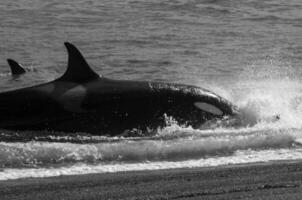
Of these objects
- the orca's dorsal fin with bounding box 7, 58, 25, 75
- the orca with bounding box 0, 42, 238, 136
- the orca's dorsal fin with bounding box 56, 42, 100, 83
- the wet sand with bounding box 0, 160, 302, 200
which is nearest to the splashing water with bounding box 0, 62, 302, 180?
the orca with bounding box 0, 42, 238, 136

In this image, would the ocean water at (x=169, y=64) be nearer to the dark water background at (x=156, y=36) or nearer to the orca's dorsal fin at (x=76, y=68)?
the dark water background at (x=156, y=36)

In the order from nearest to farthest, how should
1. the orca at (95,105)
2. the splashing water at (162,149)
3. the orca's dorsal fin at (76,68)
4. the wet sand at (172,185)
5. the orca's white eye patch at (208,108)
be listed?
1. the wet sand at (172,185)
2. the splashing water at (162,149)
3. the orca at (95,105)
4. the orca's dorsal fin at (76,68)
5. the orca's white eye patch at (208,108)

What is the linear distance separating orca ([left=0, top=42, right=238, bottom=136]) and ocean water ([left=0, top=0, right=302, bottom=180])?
28 centimetres

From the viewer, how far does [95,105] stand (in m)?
Result: 13.0

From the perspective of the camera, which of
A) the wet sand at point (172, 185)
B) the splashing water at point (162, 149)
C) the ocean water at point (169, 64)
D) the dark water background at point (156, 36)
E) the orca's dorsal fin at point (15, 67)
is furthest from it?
the dark water background at point (156, 36)

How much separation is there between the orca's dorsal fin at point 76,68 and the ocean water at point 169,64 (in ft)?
3.36

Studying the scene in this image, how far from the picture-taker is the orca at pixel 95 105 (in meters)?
12.7

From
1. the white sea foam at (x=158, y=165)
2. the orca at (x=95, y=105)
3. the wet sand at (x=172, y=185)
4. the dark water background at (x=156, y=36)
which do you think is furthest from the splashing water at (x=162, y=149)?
the dark water background at (x=156, y=36)

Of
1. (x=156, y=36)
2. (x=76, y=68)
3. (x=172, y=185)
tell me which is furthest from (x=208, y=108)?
(x=156, y=36)

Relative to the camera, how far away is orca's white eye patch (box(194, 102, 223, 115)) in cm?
1363

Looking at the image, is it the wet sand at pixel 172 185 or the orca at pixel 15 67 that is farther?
the orca at pixel 15 67

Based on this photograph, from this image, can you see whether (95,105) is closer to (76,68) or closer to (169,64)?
(76,68)

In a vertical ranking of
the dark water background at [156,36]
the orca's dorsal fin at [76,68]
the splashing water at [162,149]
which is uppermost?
the dark water background at [156,36]

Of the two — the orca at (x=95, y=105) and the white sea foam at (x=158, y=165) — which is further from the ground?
the orca at (x=95, y=105)
